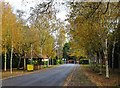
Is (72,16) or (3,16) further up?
(3,16)

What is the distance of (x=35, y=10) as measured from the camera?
14.3 m

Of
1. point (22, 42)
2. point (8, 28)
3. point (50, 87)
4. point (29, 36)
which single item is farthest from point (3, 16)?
point (50, 87)

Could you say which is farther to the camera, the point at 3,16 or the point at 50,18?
the point at 3,16

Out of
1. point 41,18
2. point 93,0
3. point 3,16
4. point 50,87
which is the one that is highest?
point 3,16

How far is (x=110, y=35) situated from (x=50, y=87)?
1864 cm

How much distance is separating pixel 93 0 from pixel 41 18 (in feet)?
9.36

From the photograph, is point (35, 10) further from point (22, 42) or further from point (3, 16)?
point (22, 42)

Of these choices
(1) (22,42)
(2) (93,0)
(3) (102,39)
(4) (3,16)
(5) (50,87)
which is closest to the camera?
(2) (93,0)

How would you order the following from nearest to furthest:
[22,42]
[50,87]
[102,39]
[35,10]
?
[35,10]
[50,87]
[102,39]
[22,42]

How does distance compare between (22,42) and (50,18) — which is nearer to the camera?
(50,18)

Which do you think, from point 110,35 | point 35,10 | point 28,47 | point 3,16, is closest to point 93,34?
point 110,35

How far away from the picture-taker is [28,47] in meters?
62.8

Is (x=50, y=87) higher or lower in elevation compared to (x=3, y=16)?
lower

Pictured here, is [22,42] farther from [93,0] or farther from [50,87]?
[93,0]
